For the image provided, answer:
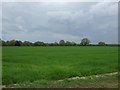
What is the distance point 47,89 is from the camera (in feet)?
11.7

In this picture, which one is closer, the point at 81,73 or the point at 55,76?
the point at 55,76

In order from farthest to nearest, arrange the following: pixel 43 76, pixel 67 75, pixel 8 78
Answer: pixel 67 75, pixel 43 76, pixel 8 78

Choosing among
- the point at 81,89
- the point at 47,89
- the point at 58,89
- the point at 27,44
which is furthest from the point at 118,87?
the point at 27,44

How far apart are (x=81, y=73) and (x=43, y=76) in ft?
6.73

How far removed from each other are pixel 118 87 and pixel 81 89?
1064 mm

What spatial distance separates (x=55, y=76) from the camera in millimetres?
6227

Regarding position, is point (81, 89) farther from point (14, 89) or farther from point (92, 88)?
point (14, 89)

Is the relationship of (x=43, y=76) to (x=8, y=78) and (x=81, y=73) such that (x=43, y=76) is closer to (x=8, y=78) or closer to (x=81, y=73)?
(x=8, y=78)

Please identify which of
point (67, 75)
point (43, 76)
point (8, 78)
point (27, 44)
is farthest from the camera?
point (27, 44)

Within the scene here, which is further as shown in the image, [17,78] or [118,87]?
[17,78]

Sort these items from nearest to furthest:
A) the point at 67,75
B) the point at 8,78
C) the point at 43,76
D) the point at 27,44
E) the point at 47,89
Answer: the point at 47,89 < the point at 8,78 < the point at 43,76 < the point at 67,75 < the point at 27,44

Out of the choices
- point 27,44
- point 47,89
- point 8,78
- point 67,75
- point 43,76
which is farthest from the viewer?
point 27,44

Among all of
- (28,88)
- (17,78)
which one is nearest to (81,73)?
(17,78)

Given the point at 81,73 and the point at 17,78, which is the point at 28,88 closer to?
the point at 17,78
